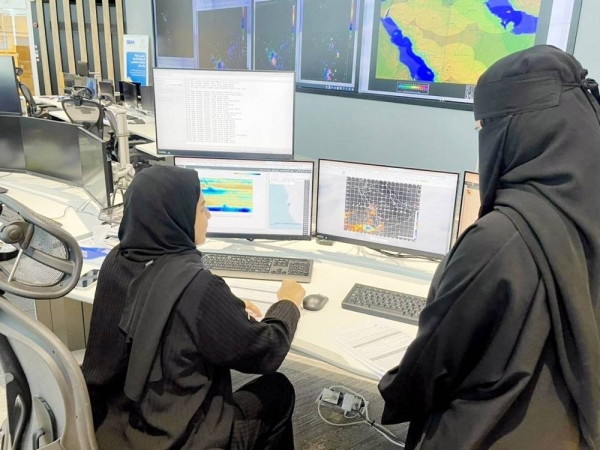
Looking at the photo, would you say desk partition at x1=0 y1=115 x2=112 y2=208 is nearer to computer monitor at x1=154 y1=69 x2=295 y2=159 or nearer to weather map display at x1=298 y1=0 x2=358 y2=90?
computer monitor at x1=154 y1=69 x2=295 y2=159

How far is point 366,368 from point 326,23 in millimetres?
3193

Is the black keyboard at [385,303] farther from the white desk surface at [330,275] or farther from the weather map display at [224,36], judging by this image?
the weather map display at [224,36]

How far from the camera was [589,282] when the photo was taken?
0.98 metres

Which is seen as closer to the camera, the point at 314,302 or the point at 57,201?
the point at 314,302

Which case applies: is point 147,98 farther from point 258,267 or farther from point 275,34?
point 258,267

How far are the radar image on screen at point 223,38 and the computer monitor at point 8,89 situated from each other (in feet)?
7.11

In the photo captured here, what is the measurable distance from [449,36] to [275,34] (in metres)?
1.86

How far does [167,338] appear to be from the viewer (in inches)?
46.6

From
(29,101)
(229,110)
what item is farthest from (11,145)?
(29,101)

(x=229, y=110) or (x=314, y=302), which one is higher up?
(x=229, y=110)

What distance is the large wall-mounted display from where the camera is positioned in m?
2.74

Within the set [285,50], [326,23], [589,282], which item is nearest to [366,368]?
[589,282]

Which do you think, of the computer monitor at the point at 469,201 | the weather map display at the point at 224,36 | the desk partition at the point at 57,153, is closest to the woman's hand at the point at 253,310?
the computer monitor at the point at 469,201

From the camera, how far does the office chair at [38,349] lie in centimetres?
86
